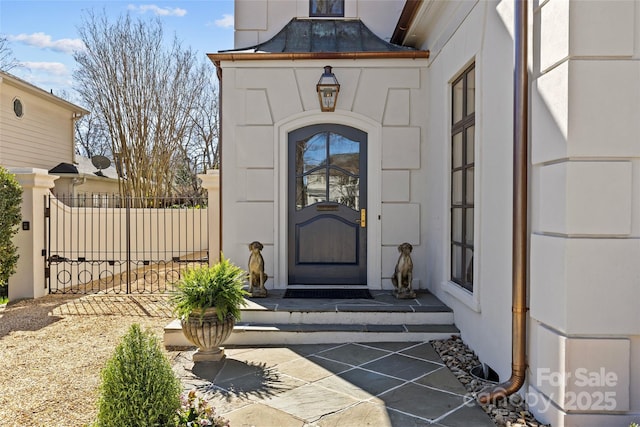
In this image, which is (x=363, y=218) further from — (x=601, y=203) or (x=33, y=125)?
(x=33, y=125)

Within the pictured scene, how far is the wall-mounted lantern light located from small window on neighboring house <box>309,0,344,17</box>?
1500 millimetres

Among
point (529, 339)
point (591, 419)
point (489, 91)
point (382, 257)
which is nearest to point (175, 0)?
point (382, 257)

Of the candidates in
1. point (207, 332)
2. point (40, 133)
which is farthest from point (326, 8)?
point (40, 133)

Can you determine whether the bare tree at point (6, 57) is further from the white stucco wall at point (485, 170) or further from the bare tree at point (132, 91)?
the white stucco wall at point (485, 170)

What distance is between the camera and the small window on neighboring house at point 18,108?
39.3ft

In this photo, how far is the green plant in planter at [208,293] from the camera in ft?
13.0

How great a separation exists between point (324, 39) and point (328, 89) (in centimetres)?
128

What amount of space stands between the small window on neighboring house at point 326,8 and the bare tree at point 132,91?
8.19 metres

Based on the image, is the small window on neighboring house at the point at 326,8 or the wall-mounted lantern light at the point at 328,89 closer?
the wall-mounted lantern light at the point at 328,89

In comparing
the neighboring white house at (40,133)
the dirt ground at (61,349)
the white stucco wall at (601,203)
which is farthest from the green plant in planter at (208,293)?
the neighboring white house at (40,133)

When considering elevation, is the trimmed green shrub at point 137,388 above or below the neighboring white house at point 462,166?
below

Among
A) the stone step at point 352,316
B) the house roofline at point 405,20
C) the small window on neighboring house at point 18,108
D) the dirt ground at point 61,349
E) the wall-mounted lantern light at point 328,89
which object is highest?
the small window on neighboring house at point 18,108

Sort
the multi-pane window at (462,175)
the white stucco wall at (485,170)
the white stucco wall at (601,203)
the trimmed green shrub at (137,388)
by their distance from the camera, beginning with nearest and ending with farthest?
the trimmed green shrub at (137,388), the white stucco wall at (601,203), the white stucco wall at (485,170), the multi-pane window at (462,175)

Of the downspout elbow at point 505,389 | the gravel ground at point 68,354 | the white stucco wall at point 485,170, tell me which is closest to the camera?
the downspout elbow at point 505,389
